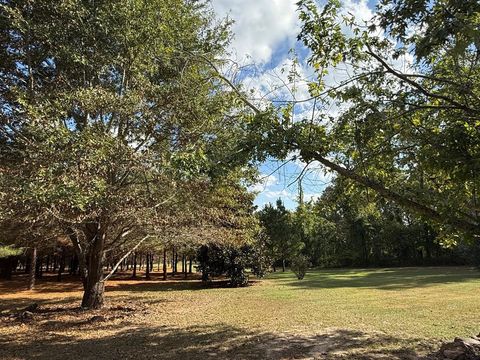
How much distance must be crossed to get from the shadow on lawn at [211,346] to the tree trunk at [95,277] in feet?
13.5

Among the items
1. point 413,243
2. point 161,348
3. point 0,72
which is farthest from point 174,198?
point 413,243

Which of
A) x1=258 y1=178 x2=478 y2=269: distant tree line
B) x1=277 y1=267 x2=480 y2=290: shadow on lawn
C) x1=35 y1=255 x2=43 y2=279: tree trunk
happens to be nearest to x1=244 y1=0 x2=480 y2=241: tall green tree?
x1=277 y1=267 x2=480 y2=290: shadow on lawn

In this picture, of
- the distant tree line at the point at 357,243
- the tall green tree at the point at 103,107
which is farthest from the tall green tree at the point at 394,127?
the distant tree line at the point at 357,243

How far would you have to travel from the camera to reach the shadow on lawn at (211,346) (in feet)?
26.5

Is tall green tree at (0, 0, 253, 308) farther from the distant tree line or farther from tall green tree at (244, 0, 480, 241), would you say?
the distant tree line

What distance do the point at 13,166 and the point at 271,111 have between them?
752 centimetres

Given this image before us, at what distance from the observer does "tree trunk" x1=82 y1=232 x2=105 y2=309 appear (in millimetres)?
14695

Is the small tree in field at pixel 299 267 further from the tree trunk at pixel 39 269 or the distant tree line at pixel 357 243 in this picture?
the tree trunk at pixel 39 269

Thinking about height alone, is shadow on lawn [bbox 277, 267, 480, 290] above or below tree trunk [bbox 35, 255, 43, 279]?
below

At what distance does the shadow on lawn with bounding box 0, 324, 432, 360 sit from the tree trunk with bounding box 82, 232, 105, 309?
4.11 m

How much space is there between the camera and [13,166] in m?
10.4

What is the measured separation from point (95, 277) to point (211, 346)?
25.5 feet

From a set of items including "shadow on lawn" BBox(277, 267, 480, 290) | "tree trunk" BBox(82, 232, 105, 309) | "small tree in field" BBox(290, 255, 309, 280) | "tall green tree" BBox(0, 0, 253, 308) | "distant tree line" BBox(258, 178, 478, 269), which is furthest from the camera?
"distant tree line" BBox(258, 178, 478, 269)

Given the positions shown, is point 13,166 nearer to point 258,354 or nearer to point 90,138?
point 90,138
